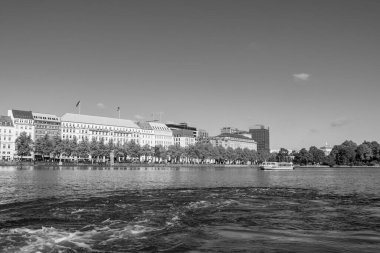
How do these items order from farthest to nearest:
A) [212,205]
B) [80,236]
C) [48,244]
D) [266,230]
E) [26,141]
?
1. [26,141]
2. [212,205]
3. [266,230]
4. [80,236]
5. [48,244]

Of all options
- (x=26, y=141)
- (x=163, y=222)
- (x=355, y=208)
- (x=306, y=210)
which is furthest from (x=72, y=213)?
(x=26, y=141)

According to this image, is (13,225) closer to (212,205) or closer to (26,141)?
(212,205)

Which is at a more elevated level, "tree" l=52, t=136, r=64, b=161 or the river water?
"tree" l=52, t=136, r=64, b=161

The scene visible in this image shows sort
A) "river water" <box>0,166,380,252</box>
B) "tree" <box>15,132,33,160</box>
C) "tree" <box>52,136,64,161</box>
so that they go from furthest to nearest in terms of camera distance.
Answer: "tree" <box>52,136,64,161</box>, "tree" <box>15,132,33,160</box>, "river water" <box>0,166,380,252</box>

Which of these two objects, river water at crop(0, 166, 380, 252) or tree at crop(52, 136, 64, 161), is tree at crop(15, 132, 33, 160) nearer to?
tree at crop(52, 136, 64, 161)

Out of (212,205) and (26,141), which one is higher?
(26,141)

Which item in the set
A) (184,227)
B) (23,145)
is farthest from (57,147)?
(184,227)

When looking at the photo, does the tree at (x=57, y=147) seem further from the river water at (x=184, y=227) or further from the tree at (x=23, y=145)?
the river water at (x=184, y=227)

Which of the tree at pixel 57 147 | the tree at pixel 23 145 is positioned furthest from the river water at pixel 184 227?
the tree at pixel 57 147

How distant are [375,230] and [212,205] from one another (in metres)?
14.7

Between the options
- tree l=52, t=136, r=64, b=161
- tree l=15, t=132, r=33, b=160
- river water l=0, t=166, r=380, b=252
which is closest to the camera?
river water l=0, t=166, r=380, b=252

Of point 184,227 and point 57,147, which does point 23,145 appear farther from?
point 184,227

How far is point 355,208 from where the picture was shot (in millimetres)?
34344

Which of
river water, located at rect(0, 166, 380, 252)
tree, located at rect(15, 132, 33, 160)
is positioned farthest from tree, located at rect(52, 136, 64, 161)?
river water, located at rect(0, 166, 380, 252)
